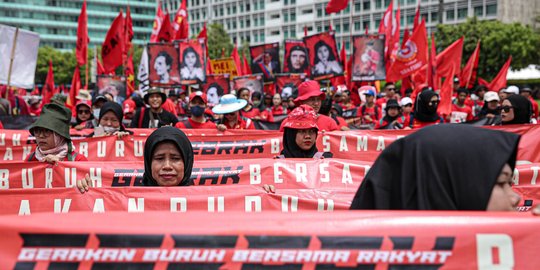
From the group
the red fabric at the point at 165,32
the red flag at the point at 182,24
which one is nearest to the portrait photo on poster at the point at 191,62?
the red fabric at the point at 165,32

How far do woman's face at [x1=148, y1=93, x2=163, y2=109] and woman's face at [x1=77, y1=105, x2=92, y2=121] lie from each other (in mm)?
1430

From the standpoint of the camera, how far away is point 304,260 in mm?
1736

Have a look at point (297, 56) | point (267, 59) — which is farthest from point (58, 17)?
point (297, 56)

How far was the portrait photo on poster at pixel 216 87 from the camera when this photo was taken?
45.7 feet

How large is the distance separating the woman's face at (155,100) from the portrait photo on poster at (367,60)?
23.6 ft

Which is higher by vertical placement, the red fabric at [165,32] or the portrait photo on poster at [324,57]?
the red fabric at [165,32]

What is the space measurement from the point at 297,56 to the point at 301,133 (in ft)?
35.4

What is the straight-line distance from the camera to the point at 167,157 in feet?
11.9

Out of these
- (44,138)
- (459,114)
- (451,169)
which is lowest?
(459,114)

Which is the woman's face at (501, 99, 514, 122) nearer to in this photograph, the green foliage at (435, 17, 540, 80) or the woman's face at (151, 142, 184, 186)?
the woman's face at (151, 142, 184, 186)

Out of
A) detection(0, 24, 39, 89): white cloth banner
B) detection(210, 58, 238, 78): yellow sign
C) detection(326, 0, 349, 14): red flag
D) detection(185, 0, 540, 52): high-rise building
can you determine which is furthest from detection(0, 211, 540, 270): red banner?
detection(185, 0, 540, 52): high-rise building

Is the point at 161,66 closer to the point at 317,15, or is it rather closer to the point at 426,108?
the point at 426,108

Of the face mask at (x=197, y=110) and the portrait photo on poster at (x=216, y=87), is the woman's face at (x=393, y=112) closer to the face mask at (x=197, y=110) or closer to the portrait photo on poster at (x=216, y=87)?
the face mask at (x=197, y=110)

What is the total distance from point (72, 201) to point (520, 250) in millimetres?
3058
